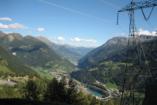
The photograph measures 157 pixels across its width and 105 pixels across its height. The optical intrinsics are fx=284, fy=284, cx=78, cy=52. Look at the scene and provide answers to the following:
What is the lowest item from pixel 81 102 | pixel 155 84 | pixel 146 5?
pixel 81 102

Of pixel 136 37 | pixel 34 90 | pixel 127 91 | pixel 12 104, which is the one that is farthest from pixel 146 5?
pixel 34 90

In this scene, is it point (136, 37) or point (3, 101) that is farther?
point (136, 37)

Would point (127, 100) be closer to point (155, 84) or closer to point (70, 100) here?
point (155, 84)

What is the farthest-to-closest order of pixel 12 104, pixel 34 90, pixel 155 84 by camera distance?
pixel 34 90 < pixel 155 84 < pixel 12 104

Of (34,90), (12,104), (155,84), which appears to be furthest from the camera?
(34,90)

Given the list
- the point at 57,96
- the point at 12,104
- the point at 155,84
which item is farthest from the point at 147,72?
the point at 57,96

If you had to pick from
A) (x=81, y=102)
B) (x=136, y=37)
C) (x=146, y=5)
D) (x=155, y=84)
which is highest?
(x=146, y=5)

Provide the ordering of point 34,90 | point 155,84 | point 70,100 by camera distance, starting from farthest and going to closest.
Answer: point 34,90
point 70,100
point 155,84

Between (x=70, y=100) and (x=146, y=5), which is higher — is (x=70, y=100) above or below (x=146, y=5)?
below

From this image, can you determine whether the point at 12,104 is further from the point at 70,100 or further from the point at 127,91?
the point at 70,100
